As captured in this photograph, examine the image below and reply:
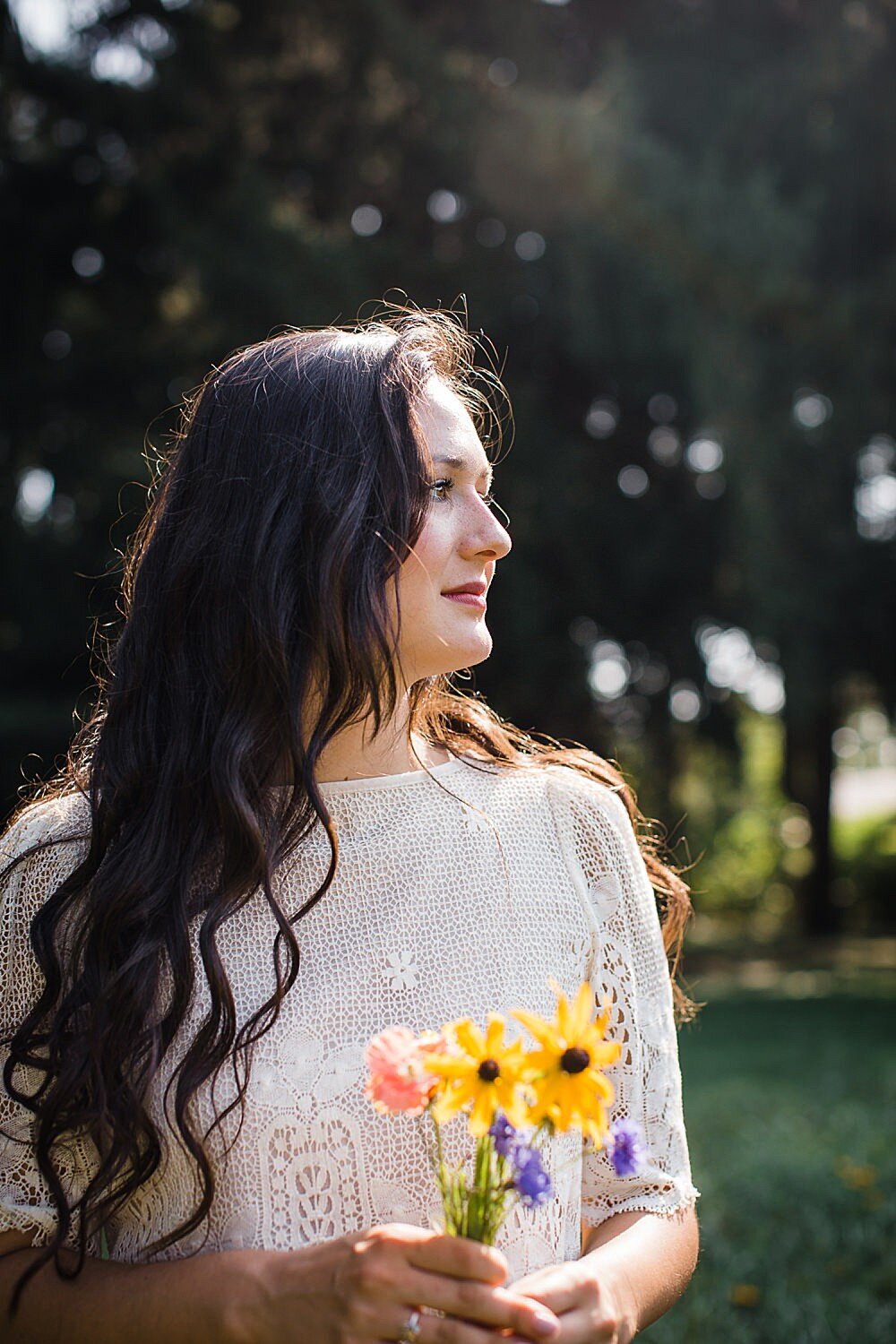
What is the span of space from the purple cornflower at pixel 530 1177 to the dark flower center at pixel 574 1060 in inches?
3.8

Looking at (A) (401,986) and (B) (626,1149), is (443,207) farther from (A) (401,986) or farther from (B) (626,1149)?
(B) (626,1149)

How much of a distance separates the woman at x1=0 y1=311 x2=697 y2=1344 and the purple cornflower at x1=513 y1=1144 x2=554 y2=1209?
0.30 metres

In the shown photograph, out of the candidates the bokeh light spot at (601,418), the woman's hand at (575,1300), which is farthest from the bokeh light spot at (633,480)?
the woman's hand at (575,1300)

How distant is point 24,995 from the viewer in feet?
5.50

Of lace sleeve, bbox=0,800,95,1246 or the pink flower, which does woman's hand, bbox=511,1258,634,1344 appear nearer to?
the pink flower

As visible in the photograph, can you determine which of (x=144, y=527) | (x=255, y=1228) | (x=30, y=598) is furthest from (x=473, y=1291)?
(x=30, y=598)

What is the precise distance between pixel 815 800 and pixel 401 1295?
1462 centimetres

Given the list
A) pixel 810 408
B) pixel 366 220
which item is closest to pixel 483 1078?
pixel 810 408

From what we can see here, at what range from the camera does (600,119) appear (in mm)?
9539

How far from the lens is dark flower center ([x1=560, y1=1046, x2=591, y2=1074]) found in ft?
3.73

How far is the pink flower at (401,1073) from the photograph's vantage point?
1186 millimetres

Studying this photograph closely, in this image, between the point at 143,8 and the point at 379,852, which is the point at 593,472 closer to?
the point at 143,8

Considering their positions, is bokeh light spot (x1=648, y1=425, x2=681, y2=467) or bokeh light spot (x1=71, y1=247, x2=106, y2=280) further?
bokeh light spot (x1=648, y1=425, x2=681, y2=467)

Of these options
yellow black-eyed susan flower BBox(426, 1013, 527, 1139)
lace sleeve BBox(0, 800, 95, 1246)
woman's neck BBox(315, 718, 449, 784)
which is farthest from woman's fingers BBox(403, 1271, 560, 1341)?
woman's neck BBox(315, 718, 449, 784)
